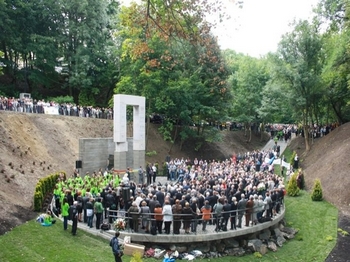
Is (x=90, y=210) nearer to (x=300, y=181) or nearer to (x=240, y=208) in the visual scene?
(x=240, y=208)

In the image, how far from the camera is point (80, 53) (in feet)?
139

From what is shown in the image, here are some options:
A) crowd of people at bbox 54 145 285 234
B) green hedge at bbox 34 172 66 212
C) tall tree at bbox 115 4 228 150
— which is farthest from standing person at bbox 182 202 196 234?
tall tree at bbox 115 4 228 150

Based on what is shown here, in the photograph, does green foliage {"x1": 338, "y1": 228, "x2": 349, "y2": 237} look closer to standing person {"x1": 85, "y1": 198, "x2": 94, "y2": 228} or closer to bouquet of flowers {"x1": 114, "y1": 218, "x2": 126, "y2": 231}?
bouquet of flowers {"x1": 114, "y1": 218, "x2": 126, "y2": 231}

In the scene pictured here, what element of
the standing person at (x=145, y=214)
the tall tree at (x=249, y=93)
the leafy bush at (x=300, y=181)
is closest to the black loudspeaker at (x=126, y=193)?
the standing person at (x=145, y=214)

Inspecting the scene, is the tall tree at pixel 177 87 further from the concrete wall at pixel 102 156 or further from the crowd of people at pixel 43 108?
the concrete wall at pixel 102 156

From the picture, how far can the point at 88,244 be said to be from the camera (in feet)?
45.2

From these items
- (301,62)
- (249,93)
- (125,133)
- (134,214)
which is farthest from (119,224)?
(249,93)

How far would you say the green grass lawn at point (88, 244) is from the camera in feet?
40.1

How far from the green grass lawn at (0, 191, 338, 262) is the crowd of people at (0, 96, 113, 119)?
54.2 ft

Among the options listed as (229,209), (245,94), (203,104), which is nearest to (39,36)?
(203,104)

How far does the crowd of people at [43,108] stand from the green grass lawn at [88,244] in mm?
16526

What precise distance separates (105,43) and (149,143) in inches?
589

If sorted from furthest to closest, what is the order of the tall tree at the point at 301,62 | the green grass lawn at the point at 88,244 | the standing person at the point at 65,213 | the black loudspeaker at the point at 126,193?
the tall tree at the point at 301,62, the black loudspeaker at the point at 126,193, the standing person at the point at 65,213, the green grass lawn at the point at 88,244

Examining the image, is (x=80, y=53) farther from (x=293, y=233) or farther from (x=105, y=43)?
(x=293, y=233)
